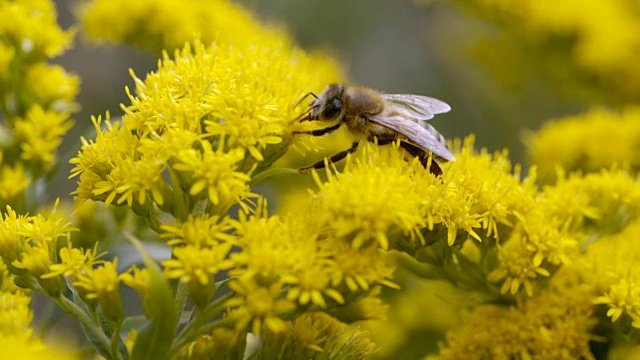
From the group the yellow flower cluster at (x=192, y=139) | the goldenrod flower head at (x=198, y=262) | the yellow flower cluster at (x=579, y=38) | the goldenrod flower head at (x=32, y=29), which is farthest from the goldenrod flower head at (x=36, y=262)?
the yellow flower cluster at (x=579, y=38)

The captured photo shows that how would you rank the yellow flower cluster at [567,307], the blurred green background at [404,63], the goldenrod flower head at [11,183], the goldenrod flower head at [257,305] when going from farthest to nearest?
the blurred green background at [404,63] → the goldenrod flower head at [11,183] → the yellow flower cluster at [567,307] → the goldenrod flower head at [257,305]

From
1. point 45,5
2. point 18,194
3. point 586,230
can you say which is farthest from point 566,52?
point 18,194

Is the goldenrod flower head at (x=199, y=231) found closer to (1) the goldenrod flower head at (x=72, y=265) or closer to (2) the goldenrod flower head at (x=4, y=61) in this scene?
(1) the goldenrod flower head at (x=72, y=265)

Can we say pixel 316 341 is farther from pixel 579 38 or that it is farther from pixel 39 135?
pixel 579 38

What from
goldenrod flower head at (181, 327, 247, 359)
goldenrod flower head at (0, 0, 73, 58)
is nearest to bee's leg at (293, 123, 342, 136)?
goldenrod flower head at (181, 327, 247, 359)

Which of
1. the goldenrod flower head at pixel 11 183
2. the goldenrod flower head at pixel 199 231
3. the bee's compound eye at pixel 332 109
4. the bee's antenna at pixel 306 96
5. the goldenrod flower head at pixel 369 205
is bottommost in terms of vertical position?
the goldenrod flower head at pixel 11 183

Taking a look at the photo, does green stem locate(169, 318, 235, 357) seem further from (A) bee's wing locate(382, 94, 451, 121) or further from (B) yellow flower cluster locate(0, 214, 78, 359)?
(A) bee's wing locate(382, 94, 451, 121)

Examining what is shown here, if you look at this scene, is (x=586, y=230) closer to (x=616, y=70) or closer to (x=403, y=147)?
(x=403, y=147)
